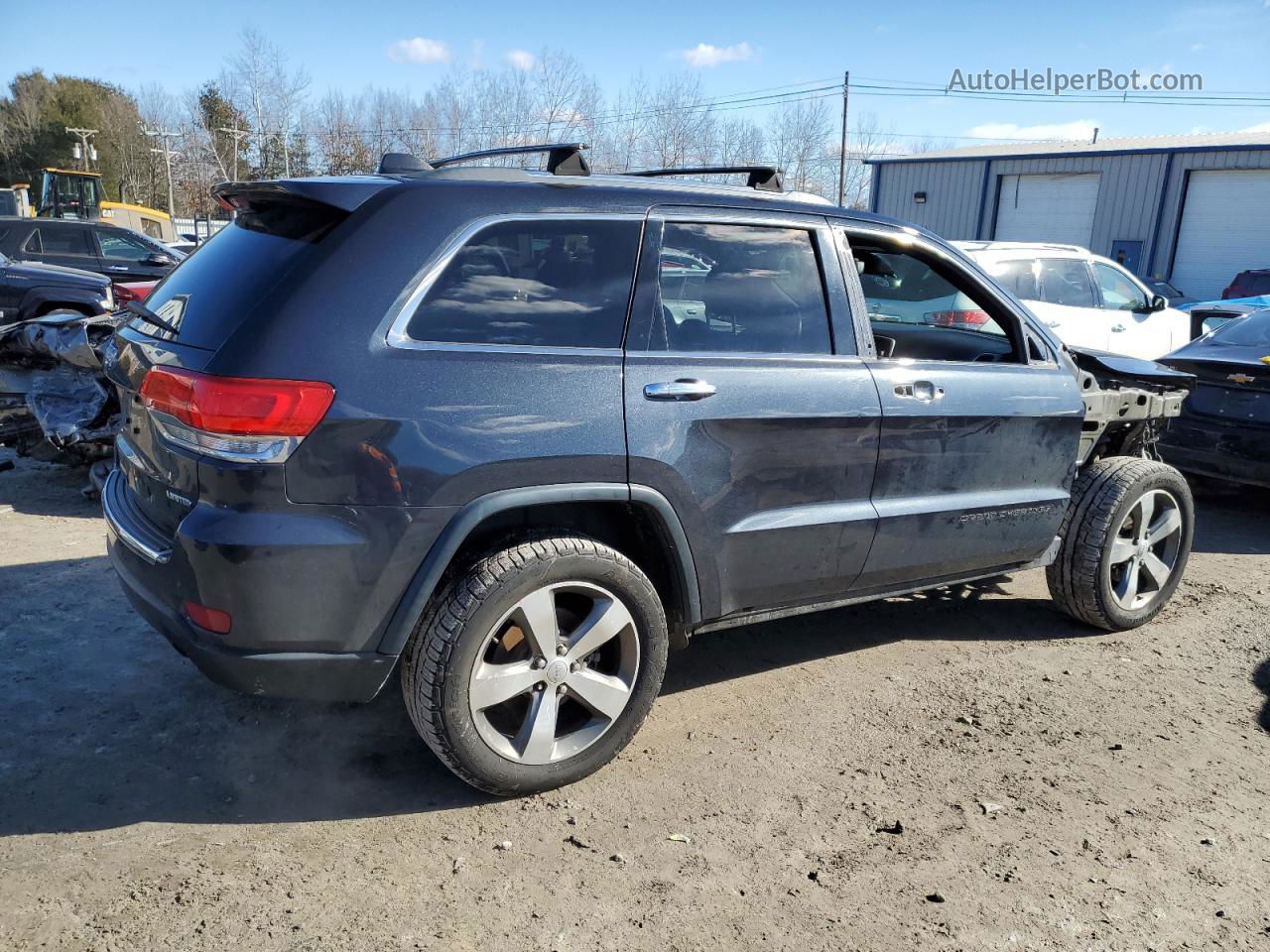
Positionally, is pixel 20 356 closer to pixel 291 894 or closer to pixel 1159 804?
pixel 291 894

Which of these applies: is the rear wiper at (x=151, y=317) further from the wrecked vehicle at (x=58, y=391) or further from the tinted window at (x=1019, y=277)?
the tinted window at (x=1019, y=277)

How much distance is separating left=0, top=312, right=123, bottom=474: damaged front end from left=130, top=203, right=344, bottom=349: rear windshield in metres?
3.24

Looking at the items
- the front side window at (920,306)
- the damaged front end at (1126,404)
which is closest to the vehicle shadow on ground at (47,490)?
the front side window at (920,306)

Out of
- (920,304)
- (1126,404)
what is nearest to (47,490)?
(920,304)

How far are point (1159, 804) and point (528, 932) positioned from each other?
210 cm

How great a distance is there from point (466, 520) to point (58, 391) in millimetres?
4681

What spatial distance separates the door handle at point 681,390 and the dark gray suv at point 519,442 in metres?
0.01

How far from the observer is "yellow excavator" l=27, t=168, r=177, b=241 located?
29797 mm

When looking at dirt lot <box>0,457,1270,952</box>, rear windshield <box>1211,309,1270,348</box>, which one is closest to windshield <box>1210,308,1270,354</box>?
rear windshield <box>1211,309,1270,348</box>

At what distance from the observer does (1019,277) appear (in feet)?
28.6

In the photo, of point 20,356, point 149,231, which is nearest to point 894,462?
point 20,356

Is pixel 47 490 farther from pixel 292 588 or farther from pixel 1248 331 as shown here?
pixel 1248 331

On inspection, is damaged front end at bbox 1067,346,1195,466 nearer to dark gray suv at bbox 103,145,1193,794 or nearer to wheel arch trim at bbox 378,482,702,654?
dark gray suv at bbox 103,145,1193,794

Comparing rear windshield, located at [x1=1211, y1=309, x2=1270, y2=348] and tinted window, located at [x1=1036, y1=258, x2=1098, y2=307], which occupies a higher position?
tinted window, located at [x1=1036, y1=258, x2=1098, y2=307]
